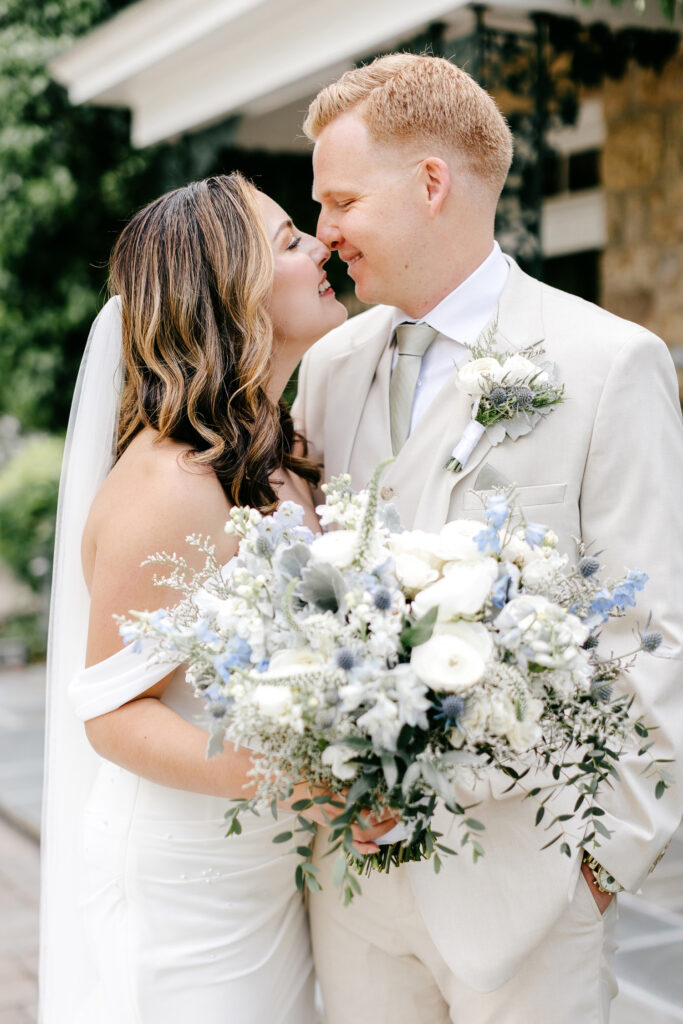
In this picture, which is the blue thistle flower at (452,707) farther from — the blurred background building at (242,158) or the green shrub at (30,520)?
the green shrub at (30,520)

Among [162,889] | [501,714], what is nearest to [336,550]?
[501,714]

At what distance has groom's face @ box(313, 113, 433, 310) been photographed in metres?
2.44

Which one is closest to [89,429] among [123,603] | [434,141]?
[123,603]

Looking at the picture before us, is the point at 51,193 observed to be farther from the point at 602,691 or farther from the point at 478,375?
the point at 602,691

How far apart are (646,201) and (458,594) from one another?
5.52 meters

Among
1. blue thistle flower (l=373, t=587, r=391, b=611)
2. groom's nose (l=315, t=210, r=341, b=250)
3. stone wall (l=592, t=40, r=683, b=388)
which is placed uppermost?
groom's nose (l=315, t=210, r=341, b=250)

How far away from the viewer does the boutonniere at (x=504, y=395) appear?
7.14ft

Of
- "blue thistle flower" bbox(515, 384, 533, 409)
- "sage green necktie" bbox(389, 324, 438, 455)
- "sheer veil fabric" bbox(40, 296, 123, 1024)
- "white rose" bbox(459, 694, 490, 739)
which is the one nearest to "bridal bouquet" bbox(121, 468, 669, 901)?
"white rose" bbox(459, 694, 490, 739)

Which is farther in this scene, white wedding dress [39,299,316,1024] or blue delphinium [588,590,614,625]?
white wedding dress [39,299,316,1024]

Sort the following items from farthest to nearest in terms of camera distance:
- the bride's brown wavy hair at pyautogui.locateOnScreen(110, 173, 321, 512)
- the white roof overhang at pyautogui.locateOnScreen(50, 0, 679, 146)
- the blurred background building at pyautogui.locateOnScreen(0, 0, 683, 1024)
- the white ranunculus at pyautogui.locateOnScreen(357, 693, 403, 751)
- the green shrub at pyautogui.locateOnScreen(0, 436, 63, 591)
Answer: the green shrub at pyautogui.locateOnScreen(0, 436, 63, 591)
the white roof overhang at pyautogui.locateOnScreen(50, 0, 679, 146)
the blurred background building at pyautogui.locateOnScreen(0, 0, 683, 1024)
the bride's brown wavy hair at pyautogui.locateOnScreen(110, 173, 321, 512)
the white ranunculus at pyautogui.locateOnScreen(357, 693, 403, 751)

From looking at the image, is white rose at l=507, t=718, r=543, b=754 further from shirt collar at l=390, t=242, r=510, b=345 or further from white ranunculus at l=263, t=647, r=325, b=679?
shirt collar at l=390, t=242, r=510, b=345

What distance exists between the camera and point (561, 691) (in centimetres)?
162

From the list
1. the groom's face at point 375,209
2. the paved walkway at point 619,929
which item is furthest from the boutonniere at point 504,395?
the paved walkway at point 619,929

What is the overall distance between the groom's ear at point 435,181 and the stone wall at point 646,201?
4.20m
